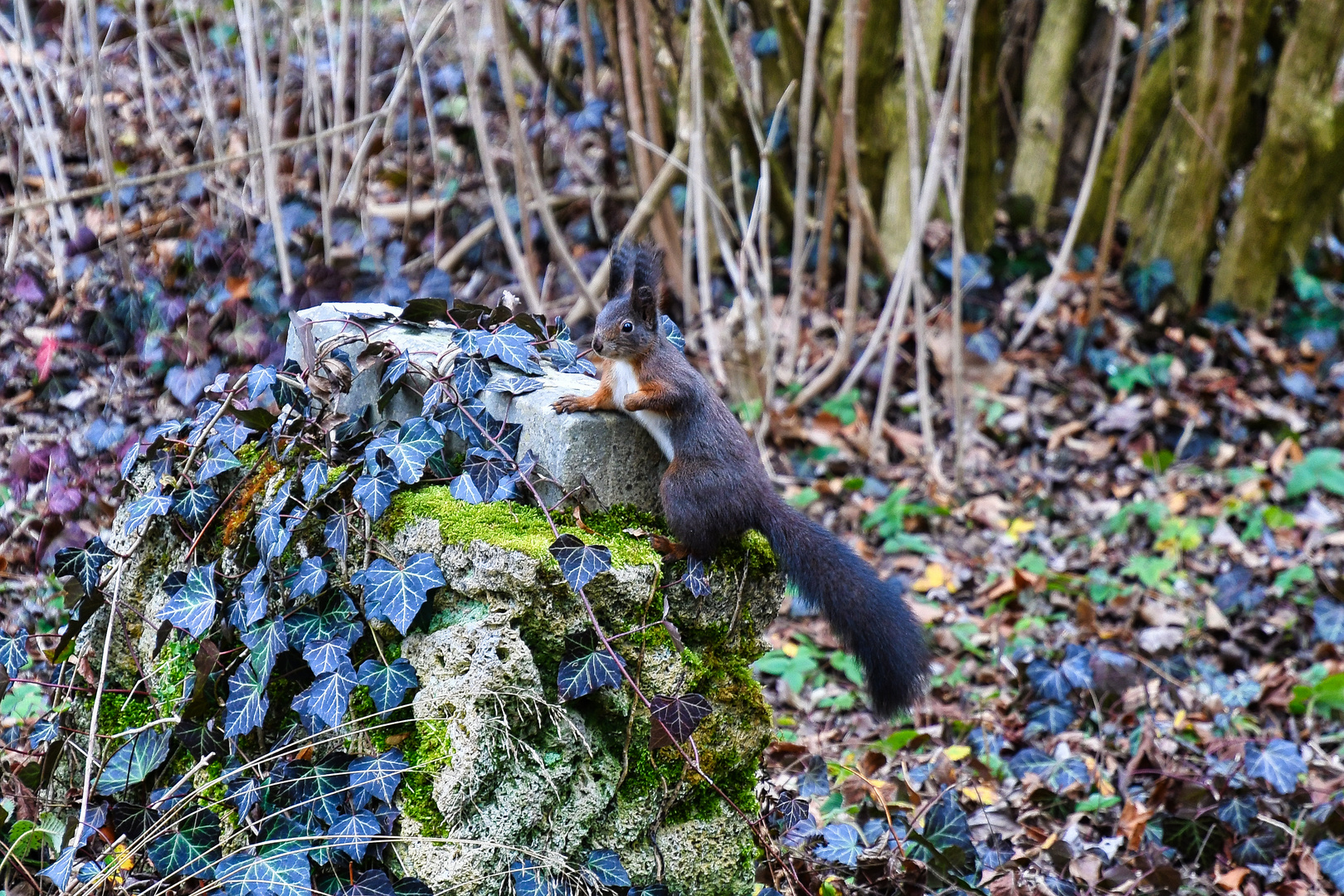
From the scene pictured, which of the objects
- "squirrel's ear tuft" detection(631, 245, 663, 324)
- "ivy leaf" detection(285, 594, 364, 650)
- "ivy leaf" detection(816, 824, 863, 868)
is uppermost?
"squirrel's ear tuft" detection(631, 245, 663, 324)

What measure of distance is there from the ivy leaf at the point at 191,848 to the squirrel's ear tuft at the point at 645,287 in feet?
4.86

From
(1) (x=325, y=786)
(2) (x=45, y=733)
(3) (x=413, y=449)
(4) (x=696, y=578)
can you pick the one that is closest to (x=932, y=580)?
(4) (x=696, y=578)

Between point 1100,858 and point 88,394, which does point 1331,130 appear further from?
point 88,394

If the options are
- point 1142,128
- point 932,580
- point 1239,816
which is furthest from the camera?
point 1142,128

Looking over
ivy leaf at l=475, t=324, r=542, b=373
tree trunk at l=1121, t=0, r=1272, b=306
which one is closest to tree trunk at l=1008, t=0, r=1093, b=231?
tree trunk at l=1121, t=0, r=1272, b=306

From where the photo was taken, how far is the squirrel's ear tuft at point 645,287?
2.73m

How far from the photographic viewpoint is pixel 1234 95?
573 centimetres

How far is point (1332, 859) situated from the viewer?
310 cm

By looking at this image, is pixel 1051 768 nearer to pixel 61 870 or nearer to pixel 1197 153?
pixel 61 870

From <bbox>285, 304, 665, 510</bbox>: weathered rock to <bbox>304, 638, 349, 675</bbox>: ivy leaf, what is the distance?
0.55 meters

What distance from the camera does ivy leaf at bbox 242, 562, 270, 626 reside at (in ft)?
7.66

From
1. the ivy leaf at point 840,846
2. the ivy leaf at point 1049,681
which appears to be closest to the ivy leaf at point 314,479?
the ivy leaf at point 840,846

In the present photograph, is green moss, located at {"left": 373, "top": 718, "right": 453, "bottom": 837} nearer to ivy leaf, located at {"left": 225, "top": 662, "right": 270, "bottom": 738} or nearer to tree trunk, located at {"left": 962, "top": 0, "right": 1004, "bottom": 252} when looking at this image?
ivy leaf, located at {"left": 225, "top": 662, "right": 270, "bottom": 738}

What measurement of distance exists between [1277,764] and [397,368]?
2.86m
